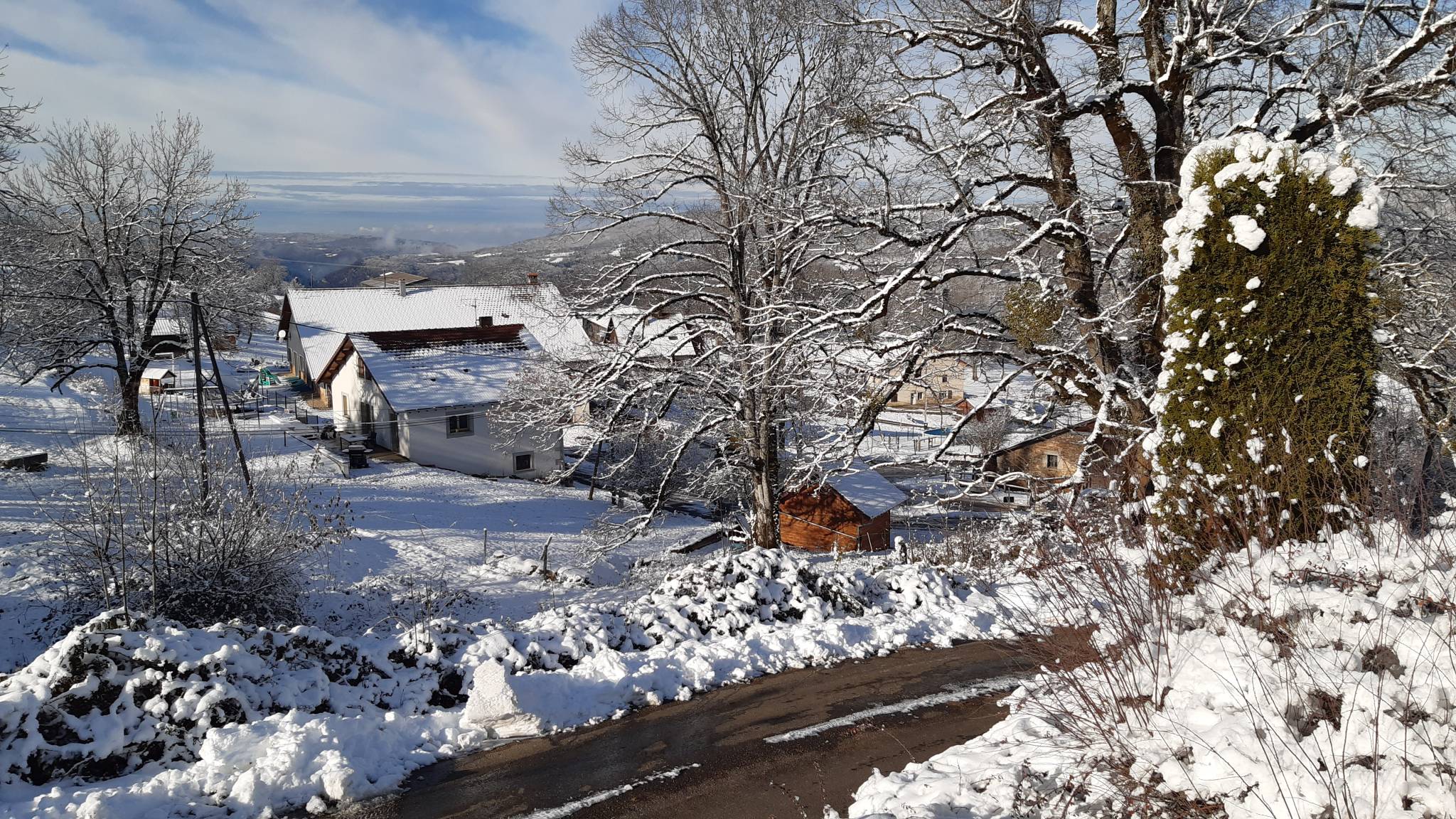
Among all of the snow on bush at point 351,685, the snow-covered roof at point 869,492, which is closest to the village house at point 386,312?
the snow-covered roof at point 869,492

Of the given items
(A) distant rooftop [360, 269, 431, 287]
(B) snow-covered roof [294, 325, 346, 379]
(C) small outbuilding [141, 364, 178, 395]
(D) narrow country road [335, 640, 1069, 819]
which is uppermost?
(A) distant rooftop [360, 269, 431, 287]

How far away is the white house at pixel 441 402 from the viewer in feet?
114

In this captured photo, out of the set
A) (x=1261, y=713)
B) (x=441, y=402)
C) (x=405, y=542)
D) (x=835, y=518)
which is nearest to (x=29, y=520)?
(x=405, y=542)

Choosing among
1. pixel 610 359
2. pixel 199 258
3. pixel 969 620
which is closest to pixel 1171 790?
pixel 969 620

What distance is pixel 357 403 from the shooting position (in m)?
39.2

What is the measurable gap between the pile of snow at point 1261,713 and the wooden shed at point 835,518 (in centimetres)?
2167

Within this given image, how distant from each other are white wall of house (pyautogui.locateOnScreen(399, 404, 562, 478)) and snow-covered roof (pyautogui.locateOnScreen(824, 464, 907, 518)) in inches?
512

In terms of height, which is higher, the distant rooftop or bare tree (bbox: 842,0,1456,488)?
bare tree (bbox: 842,0,1456,488)

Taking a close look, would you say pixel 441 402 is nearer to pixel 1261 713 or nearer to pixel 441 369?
pixel 441 369

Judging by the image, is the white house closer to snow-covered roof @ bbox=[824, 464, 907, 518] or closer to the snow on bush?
snow-covered roof @ bbox=[824, 464, 907, 518]

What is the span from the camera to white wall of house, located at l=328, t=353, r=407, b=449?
118ft

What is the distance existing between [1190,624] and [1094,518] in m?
2.67

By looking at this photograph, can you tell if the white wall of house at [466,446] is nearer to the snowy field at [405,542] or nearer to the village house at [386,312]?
the snowy field at [405,542]

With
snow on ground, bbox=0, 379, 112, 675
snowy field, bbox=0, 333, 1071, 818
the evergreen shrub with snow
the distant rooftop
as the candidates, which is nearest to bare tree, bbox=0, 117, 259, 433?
snow on ground, bbox=0, 379, 112, 675
